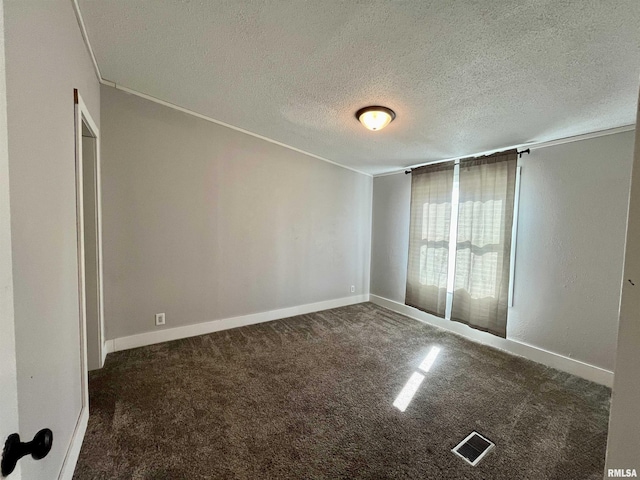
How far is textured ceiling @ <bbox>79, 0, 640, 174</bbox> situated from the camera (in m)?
1.41

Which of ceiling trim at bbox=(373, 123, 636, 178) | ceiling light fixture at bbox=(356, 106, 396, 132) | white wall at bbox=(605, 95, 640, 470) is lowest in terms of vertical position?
white wall at bbox=(605, 95, 640, 470)

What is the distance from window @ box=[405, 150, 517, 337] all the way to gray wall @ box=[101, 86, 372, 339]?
1.29m

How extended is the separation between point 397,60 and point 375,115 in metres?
0.57

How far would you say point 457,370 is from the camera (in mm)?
2555

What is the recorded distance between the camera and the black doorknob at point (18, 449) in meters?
0.42

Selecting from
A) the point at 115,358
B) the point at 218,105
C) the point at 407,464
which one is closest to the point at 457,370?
the point at 407,464

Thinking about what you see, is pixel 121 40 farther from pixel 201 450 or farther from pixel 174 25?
pixel 201 450

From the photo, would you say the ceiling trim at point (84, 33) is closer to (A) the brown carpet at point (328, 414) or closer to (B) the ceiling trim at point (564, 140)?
(A) the brown carpet at point (328, 414)

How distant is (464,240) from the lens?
10.8 feet

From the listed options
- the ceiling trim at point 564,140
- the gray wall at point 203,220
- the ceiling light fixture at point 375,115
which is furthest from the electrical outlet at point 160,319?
the ceiling trim at point 564,140

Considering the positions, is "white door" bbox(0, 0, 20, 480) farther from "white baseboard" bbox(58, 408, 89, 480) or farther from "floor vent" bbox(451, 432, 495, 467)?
"floor vent" bbox(451, 432, 495, 467)

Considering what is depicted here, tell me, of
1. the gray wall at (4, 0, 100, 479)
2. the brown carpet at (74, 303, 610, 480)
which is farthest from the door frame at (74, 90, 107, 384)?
the brown carpet at (74, 303, 610, 480)

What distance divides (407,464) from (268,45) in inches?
107

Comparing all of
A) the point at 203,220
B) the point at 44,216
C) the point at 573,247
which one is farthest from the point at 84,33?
the point at 573,247
